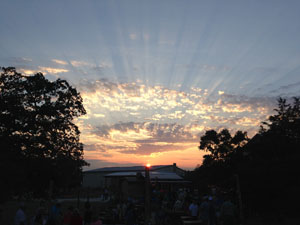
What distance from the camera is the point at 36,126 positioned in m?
27.6

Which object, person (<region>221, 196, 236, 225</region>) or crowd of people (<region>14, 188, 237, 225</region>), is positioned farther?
person (<region>221, 196, 236, 225</region>)

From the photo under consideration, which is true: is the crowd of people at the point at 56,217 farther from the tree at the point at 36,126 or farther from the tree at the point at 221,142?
the tree at the point at 221,142

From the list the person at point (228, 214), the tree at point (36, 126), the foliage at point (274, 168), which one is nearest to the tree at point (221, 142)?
the foliage at point (274, 168)

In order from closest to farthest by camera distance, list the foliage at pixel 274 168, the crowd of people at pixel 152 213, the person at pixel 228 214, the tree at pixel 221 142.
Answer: the crowd of people at pixel 152 213 → the person at pixel 228 214 → the foliage at pixel 274 168 → the tree at pixel 221 142

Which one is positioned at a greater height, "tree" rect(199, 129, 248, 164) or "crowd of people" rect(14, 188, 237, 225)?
"tree" rect(199, 129, 248, 164)

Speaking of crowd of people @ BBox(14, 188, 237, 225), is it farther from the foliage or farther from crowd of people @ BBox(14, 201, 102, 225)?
the foliage

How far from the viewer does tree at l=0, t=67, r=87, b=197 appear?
86.9 feet

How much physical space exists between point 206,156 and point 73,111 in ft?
90.7

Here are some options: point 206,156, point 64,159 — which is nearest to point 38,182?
point 64,159

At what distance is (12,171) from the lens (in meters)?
18.5

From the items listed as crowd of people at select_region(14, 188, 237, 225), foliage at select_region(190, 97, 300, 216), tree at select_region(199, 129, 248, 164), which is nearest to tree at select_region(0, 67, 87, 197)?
crowd of people at select_region(14, 188, 237, 225)

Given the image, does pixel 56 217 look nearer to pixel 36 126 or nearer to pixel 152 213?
pixel 152 213

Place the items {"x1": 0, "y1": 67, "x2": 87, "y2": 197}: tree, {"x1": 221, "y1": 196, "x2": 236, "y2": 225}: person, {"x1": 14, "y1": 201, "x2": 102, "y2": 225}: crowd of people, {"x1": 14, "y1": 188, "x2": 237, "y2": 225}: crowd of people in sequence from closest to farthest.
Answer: {"x1": 14, "y1": 201, "x2": 102, "y2": 225}: crowd of people → {"x1": 14, "y1": 188, "x2": 237, "y2": 225}: crowd of people → {"x1": 221, "y1": 196, "x2": 236, "y2": 225}: person → {"x1": 0, "y1": 67, "x2": 87, "y2": 197}: tree

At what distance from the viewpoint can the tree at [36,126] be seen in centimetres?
2648
